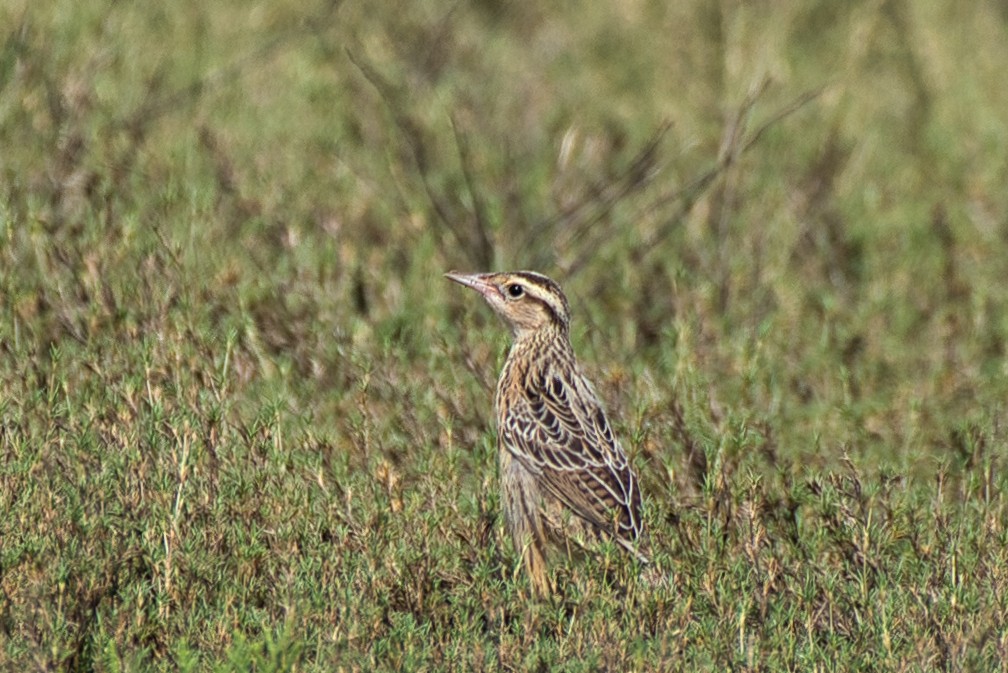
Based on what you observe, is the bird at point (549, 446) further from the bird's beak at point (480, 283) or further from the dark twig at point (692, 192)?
the dark twig at point (692, 192)

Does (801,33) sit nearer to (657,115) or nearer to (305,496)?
(657,115)

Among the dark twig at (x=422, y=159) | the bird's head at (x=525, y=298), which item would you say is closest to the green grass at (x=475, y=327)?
the dark twig at (x=422, y=159)

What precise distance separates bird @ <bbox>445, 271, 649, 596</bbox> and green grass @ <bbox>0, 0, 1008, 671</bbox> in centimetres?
16

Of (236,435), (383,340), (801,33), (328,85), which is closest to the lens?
(236,435)

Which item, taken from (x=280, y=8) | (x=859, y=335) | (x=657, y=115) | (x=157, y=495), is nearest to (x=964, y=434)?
(x=859, y=335)

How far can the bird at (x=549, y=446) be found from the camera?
669 centimetres

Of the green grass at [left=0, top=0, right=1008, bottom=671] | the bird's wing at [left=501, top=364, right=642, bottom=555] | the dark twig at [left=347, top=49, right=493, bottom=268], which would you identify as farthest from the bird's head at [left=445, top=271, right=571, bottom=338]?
the dark twig at [left=347, top=49, right=493, bottom=268]

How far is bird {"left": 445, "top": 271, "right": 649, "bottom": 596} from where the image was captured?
6691 millimetres

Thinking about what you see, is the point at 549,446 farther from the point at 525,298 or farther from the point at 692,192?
the point at 692,192

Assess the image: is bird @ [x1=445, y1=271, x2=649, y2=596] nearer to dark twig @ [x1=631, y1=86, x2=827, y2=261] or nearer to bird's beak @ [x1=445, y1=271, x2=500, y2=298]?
bird's beak @ [x1=445, y1=271, x2=500, y2=298]

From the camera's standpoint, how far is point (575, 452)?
22.8 feet

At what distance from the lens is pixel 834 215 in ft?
36.1

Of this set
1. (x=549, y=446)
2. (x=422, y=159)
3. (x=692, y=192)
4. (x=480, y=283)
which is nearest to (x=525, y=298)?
(x=480, y=283)

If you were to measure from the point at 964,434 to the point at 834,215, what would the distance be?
3354 millimetres
